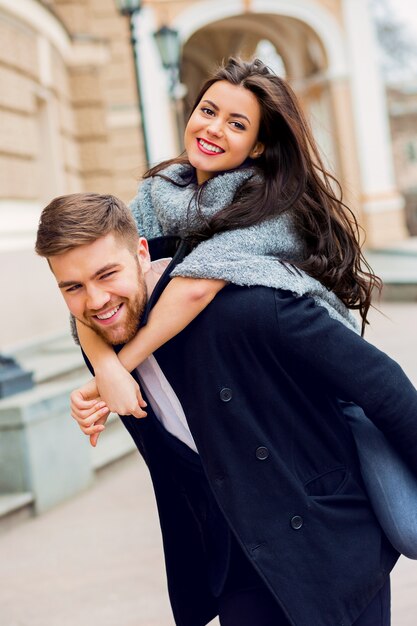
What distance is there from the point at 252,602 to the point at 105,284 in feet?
2.47

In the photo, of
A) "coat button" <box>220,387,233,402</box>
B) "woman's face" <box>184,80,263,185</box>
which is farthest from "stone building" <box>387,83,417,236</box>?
"coat button" <box>220,387,233,402</box>

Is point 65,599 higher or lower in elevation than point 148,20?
lower

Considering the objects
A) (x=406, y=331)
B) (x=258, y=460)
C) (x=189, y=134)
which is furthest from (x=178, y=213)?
(x=406, y=331)

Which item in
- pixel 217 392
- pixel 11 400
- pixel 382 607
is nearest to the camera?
pixel 217 392

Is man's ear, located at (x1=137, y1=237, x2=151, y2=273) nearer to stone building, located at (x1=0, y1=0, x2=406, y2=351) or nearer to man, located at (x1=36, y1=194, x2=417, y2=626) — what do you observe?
man, located at (x1=36, y1=194, x2=417, y2=626)

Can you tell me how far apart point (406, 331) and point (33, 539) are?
22.2 feet

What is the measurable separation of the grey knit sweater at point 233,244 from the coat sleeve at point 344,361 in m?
0.05

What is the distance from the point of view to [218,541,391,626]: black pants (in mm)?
2113

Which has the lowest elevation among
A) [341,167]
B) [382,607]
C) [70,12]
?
[382,607]

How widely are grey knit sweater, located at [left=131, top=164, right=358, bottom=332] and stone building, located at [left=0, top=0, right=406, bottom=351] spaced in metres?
0.39

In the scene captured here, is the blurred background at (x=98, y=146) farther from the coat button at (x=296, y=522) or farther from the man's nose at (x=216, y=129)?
the coat button at (x=296, y=522)

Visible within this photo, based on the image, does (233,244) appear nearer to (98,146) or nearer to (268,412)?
(268,412)

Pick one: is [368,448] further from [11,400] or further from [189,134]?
[11,400]

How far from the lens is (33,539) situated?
17.9 ft
